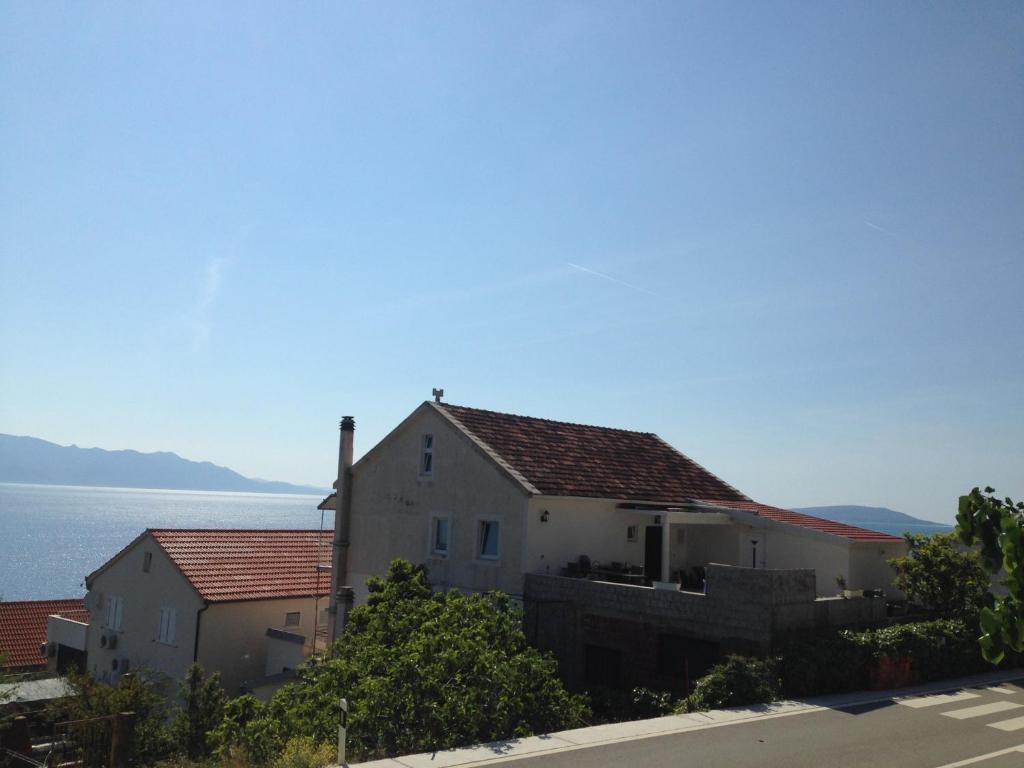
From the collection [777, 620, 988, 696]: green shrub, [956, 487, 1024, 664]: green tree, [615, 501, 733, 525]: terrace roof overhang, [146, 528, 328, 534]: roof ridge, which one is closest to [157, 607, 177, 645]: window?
[146, 528, 328, 534]: roof ridge

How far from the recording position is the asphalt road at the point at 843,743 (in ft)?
37.4

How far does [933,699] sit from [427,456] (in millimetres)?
15940

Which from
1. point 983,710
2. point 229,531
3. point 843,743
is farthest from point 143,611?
point 983,710

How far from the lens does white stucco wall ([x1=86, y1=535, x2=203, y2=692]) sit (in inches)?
1123

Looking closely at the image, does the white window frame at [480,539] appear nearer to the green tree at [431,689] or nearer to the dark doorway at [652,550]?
the dark doorway at [652,550]

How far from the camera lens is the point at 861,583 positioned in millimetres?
24953

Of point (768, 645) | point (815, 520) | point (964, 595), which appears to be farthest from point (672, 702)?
point (815, 520)

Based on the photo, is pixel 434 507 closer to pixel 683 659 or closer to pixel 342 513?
pixel 342 513

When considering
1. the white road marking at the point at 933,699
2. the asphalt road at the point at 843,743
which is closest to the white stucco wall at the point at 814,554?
the white road marking at the point at 933,699

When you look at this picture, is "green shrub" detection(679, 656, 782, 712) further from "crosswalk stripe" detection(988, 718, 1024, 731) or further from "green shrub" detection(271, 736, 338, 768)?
"green shrub" detection(271, 736, 338, 768)

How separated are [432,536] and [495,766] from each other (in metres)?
15.5

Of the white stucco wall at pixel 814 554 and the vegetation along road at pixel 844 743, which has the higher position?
the white stucco wall at pixel 814 554

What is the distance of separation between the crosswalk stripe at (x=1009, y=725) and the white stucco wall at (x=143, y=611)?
23.7 meters

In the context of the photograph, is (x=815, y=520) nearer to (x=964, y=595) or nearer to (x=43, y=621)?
(x=964, y=595)
